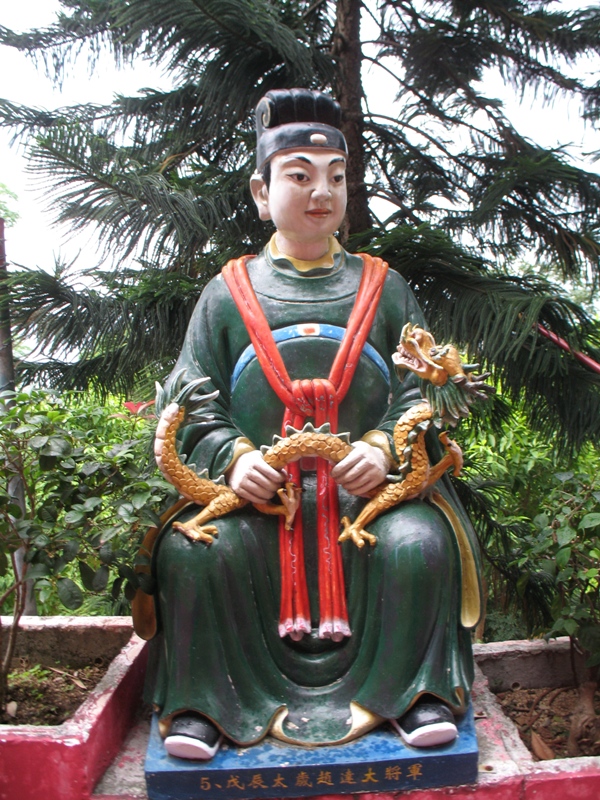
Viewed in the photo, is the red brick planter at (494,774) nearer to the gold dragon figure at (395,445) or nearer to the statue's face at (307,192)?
the gold dragon figure at (395,445)

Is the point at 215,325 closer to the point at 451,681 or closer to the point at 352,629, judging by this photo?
the point at 352,629

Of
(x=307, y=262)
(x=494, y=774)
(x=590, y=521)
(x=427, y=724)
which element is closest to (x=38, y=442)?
(x=307, y=262)

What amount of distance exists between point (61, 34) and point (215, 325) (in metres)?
2.19

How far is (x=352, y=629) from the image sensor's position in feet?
6.84

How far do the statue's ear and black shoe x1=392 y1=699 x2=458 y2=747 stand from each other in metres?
1.45

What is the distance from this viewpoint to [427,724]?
6.20ft

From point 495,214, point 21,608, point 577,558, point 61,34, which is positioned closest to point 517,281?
point 495,214

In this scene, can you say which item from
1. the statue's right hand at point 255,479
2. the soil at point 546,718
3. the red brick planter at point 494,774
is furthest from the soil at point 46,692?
the soil at point 546,718

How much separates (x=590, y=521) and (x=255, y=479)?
3.10 feet

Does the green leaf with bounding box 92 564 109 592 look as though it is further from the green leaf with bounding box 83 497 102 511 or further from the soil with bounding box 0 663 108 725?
the soil with bounding box 0 663 108 725

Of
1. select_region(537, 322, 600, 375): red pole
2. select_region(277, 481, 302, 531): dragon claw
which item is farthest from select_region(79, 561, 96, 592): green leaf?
select_region(537, 322, 600, 375): red pole

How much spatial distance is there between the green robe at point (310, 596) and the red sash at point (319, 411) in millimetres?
32

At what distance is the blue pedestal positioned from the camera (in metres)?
1.84

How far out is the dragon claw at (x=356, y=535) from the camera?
2033 mm
